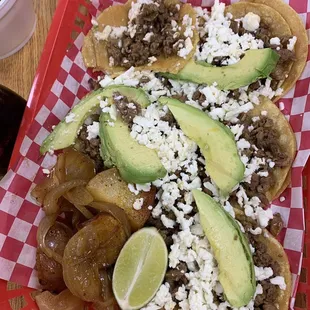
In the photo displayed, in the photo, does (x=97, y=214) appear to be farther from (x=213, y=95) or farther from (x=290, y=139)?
(x=290, y=139)

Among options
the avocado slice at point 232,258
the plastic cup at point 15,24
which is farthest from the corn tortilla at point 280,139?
the plastic cup at point 15,24

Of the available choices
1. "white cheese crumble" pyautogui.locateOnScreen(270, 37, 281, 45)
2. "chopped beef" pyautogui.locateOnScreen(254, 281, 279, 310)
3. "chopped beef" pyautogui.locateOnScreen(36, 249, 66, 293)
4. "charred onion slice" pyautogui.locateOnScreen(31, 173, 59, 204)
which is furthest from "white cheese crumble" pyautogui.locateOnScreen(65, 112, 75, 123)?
"chopped beef" pyautogui.locateOnScreen(254, 281, 279, 310)

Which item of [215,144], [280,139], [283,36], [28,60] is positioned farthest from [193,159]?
[28,60]

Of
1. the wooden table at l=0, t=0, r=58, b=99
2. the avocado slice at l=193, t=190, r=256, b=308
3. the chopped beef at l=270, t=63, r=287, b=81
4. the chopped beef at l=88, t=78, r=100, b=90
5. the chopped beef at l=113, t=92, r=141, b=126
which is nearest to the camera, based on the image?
the avocado slice at l=193, t=190, r=256, b=308

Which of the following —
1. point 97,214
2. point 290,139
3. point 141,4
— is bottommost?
point 290,139

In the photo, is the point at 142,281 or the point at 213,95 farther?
the point at 213,95

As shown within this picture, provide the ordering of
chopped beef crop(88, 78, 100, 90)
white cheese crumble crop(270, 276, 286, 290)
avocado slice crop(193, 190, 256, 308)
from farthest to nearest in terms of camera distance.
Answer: chopped beef crop(88, 78, 100, 90)
white cheese crumble crop(270, 276, 286, 290)
avocado slice crop(193, 190, 256, 308)

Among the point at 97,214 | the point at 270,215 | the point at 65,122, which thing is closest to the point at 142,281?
the point at 97,214

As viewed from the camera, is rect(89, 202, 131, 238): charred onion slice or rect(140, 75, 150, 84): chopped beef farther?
rect(140, 75, 150, 84): chopped beef

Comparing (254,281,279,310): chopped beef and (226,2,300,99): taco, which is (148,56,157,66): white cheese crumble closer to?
(226,2,300,99): taco
